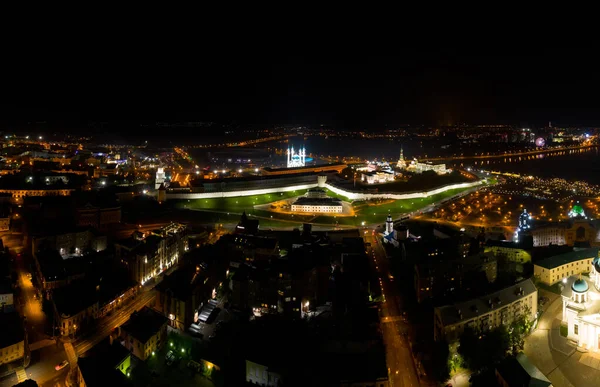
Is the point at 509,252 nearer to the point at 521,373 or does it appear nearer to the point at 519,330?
the point at 519,330

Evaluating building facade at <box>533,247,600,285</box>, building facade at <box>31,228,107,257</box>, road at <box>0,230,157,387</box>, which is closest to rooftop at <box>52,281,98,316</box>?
road at <box>0,230,157,387</box>

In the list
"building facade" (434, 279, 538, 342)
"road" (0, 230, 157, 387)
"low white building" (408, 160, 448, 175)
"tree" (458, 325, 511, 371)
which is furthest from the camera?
"low white building" (408, 160, 448, 175)

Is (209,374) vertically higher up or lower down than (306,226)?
lower down

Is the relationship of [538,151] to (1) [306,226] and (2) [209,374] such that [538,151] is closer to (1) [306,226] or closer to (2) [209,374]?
(1) [306,226]

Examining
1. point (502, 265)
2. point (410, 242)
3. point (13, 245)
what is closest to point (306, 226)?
point (410, 242)

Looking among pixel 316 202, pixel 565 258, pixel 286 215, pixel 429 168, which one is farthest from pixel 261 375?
pixel 429 168

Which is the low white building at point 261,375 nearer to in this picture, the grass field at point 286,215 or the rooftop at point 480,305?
the rooftop at point 480,305

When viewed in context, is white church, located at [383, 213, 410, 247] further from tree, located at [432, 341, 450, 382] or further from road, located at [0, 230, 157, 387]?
road, located at [0, 230, 157, 387]
